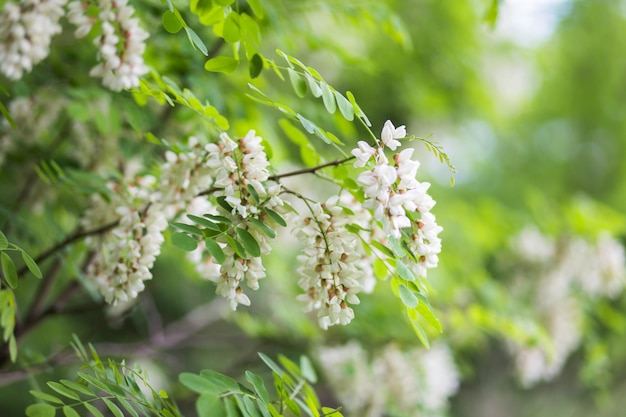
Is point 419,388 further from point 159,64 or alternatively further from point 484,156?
point 484,156

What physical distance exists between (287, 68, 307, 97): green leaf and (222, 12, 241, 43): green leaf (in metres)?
0.09

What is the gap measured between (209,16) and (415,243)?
467mm

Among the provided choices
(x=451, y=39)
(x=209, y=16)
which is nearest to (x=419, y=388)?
(x=209, y=16)

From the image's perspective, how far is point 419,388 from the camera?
196 cm

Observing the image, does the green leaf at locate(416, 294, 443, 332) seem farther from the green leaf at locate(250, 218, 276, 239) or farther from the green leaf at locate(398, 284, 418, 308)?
the green leaf at locate(250, 218, 276, 239)

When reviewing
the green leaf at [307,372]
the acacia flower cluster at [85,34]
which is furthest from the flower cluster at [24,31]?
the green leaf at [307,372]

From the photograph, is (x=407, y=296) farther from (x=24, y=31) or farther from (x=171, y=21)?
(x=24, y=31)

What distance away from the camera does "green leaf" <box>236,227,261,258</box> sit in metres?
0.87

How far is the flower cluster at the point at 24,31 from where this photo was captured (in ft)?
3.72

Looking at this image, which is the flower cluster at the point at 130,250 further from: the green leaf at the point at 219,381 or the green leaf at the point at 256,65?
A: the green leaf at the point at 256,65

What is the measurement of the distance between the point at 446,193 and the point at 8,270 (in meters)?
3.46

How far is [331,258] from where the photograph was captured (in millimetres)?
896

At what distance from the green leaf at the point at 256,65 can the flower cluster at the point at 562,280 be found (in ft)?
6.07

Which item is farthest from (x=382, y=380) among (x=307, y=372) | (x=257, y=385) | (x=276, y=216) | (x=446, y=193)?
(x=446, y=193)
